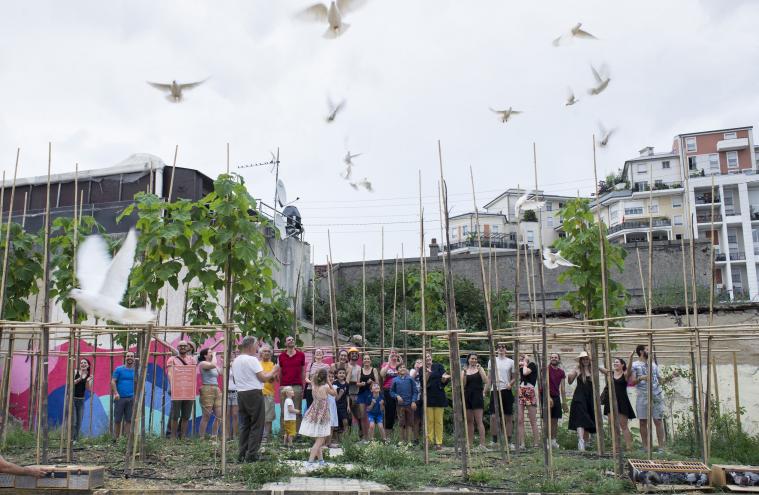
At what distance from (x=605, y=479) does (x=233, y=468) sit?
440cm

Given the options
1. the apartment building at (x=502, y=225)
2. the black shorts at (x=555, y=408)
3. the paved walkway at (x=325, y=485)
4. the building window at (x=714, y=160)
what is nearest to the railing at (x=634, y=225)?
the apartment building at (x=502, y=225)

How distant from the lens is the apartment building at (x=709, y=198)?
173 ft

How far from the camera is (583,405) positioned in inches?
454

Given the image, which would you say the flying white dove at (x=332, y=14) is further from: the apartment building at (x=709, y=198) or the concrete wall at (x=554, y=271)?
the apartment building at (x=709, y=198)

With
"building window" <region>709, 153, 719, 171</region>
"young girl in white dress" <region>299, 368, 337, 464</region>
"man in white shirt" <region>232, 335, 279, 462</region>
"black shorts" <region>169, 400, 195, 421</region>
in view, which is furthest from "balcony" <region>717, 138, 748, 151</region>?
"man in white shirt" <region>232, 335, 279, 462</region>

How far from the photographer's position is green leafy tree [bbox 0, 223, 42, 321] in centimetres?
1097

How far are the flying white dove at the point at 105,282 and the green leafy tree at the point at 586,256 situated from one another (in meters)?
6.43

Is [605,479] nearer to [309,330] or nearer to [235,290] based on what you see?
[235,290]

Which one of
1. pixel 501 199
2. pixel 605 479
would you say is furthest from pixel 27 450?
pixel 501 199

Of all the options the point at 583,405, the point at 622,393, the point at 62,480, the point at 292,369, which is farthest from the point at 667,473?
the point at 292,369

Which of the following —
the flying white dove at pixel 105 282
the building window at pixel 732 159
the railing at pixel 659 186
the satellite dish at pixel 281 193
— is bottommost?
the flying white dove at pixel 105 282

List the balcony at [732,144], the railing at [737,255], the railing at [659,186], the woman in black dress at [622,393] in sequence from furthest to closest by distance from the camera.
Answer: the balcony at [732,144] < the railing at [737,255] < the railing at [659,186] < the woman in black dress at [622,393]

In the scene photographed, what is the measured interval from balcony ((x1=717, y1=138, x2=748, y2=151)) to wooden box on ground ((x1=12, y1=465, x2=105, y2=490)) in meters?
58.8

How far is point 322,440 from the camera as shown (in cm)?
944
